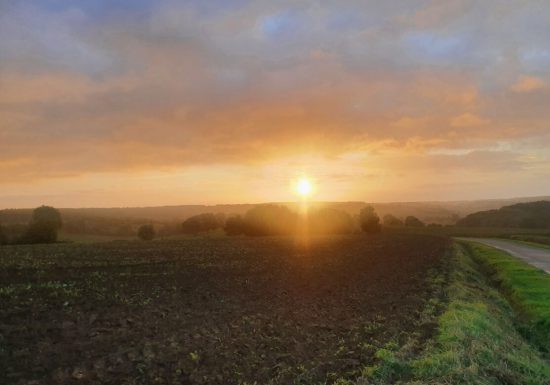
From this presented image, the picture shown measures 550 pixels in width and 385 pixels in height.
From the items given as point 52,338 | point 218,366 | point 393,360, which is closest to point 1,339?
point 52,338

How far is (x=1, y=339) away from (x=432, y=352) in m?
12.1

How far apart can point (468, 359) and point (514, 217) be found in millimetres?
170023

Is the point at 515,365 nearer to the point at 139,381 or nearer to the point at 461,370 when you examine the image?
the point at 461,370

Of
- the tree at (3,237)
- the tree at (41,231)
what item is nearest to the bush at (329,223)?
the tree at (41,231)

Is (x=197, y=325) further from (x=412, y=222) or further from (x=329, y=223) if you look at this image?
(x=412, y=222)

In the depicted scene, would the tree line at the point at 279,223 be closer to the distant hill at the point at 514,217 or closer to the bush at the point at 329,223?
the bush at the point at 329,223

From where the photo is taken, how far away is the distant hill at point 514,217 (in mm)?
143625

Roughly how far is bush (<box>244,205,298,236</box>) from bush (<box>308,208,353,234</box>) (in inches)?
291

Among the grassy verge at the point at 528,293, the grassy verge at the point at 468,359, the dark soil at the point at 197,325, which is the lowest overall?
the grassy verge at the point at 528,293

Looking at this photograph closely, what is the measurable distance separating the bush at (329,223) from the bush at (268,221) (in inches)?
291

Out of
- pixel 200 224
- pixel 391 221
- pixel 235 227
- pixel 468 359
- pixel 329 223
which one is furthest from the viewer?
pixel 391 221

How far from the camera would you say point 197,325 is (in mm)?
15391

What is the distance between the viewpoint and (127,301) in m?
18.9

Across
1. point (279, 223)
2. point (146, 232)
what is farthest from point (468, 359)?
point (279, 223)
